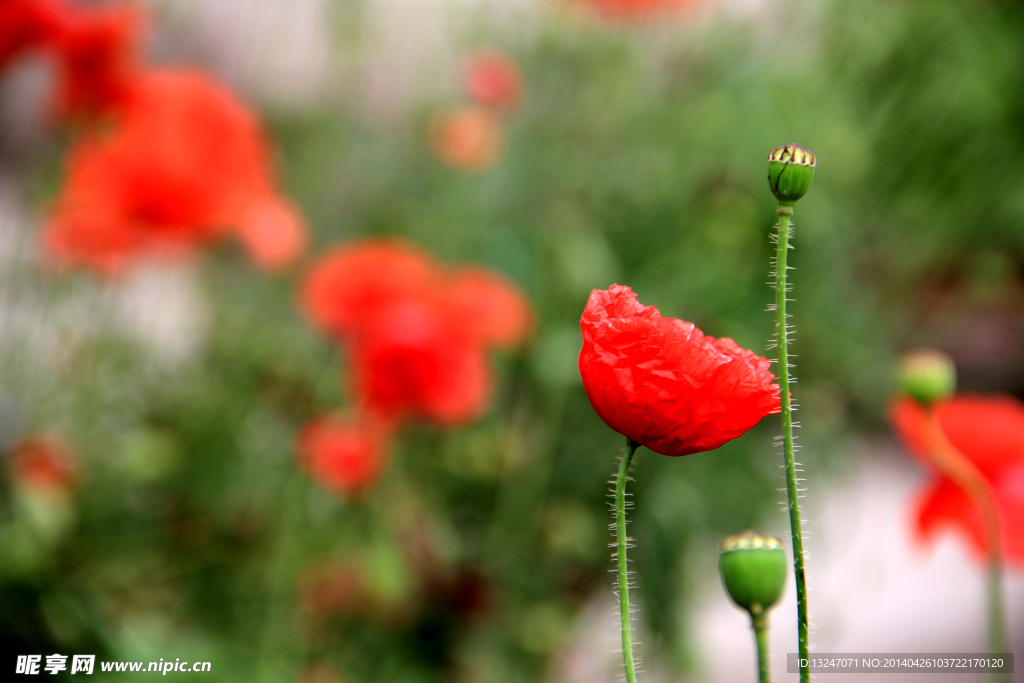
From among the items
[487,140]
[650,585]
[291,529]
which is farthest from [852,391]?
[291,529]

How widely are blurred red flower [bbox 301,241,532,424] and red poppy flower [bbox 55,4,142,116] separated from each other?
23cm

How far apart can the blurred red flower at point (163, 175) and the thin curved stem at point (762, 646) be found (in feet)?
2.06

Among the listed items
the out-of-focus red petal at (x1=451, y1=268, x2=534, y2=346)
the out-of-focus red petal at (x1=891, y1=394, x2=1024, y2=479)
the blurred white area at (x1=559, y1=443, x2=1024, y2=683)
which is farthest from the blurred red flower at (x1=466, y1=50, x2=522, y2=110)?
the out-of-focus red petal at (x1=891, y1=394, x2=1024, y2=479)

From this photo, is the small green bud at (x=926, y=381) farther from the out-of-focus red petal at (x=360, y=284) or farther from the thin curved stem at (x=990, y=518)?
the out-of-focus red petal at (x=360, y=284)

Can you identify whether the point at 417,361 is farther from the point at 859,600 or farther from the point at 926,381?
the point at 859,600

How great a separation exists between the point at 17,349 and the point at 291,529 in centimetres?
31

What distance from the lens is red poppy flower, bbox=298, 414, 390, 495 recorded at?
26.9 inches

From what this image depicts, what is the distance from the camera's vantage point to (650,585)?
2.78ft

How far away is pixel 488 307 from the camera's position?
27.8 inches

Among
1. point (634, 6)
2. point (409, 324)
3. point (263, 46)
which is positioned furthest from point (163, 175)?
point (263, 46)

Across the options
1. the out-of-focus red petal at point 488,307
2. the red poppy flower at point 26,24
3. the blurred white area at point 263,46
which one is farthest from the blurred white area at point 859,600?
the blurred white area at point 263,46

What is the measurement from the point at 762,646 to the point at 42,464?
0.67 m

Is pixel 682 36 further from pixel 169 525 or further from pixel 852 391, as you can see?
pixel 169 525

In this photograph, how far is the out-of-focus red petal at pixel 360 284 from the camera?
70 centimetres
